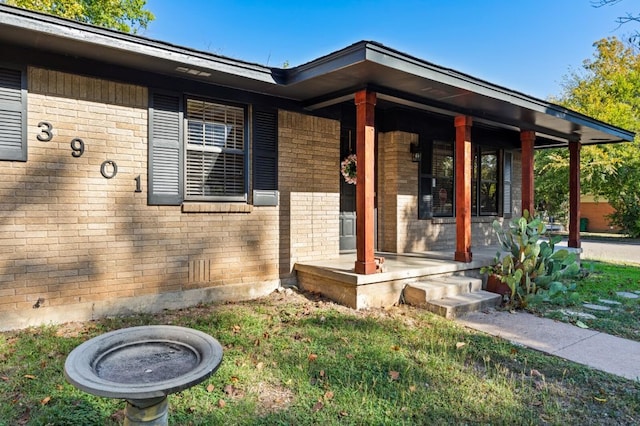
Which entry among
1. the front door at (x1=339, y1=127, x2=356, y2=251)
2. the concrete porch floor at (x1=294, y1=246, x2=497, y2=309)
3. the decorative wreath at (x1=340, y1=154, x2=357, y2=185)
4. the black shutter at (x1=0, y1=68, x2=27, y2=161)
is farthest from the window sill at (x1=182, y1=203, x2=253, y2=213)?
the front door at (x1=339, y1=127, x2=356, y2=251)

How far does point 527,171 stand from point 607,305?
2.79m

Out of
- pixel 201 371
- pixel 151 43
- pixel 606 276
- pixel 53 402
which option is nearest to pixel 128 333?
pixel 201 371

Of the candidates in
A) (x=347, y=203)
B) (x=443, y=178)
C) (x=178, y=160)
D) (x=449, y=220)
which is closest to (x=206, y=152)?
(x=178, y=160)

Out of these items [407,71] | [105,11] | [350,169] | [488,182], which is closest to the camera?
[407,71]

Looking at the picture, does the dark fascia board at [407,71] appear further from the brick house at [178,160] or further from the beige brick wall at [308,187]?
the beige brick wall at [308,187]

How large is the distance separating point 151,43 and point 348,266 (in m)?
3.43

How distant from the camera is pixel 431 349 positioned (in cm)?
359

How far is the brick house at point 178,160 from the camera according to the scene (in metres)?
3.91

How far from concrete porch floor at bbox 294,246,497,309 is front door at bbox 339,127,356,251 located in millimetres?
712

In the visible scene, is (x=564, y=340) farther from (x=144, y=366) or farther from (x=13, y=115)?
(x=13, y=115)

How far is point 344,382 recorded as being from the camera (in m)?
2.94

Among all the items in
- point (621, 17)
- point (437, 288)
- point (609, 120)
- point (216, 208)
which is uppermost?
point (609, 120)

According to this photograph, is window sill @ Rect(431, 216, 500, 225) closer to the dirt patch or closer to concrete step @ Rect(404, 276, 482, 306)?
concrete step @ Rect(404, 276, 482, 306)

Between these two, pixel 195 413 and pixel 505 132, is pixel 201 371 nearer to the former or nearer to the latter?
pixel 195 413
